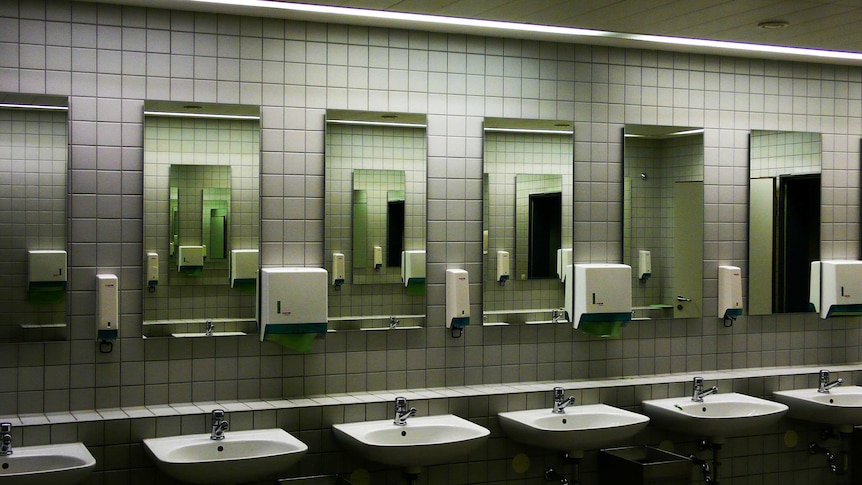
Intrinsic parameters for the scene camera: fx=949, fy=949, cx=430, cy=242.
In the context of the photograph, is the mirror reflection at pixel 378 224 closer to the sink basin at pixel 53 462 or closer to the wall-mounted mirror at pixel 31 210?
the wall-mounted mirror at pixel 31 210

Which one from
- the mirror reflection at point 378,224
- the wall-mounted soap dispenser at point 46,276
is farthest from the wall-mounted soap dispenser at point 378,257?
the wall-mounted soap dispenser at point 46,276

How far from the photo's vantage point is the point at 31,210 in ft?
14.0

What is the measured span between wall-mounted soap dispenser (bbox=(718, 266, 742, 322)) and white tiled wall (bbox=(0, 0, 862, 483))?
0.10 metres

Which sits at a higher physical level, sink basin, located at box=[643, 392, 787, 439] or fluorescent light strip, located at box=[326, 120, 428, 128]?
fluorescent light strip, located at box=[326, 120, 428, 128]

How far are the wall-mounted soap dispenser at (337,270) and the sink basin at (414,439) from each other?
0.72 metres

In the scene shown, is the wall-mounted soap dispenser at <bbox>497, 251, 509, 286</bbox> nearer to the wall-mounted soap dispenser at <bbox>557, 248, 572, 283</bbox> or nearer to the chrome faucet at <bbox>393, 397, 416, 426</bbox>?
the wall-mounted soap dispenser at <bbox>557, 248, 572, 283</bbox>

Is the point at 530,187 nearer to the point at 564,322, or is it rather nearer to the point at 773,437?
the point at 564,322

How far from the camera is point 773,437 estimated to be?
5805mm

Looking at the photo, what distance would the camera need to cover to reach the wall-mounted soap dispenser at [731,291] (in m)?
5.81

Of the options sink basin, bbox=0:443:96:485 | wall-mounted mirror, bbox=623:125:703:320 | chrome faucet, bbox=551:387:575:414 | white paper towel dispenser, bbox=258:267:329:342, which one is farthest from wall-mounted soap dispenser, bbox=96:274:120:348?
wall-mounted mirror, bbox=623:125:703:320

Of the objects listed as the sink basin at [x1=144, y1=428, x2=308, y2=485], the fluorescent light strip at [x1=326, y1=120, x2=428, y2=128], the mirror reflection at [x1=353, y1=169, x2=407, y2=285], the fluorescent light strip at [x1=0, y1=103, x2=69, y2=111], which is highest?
the fluorescent light strip at [x1=326, y1=120, x2=428, y2=128]

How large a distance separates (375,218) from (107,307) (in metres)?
1.40

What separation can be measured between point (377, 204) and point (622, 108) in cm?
167

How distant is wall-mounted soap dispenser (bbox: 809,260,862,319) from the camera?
19.6ft
